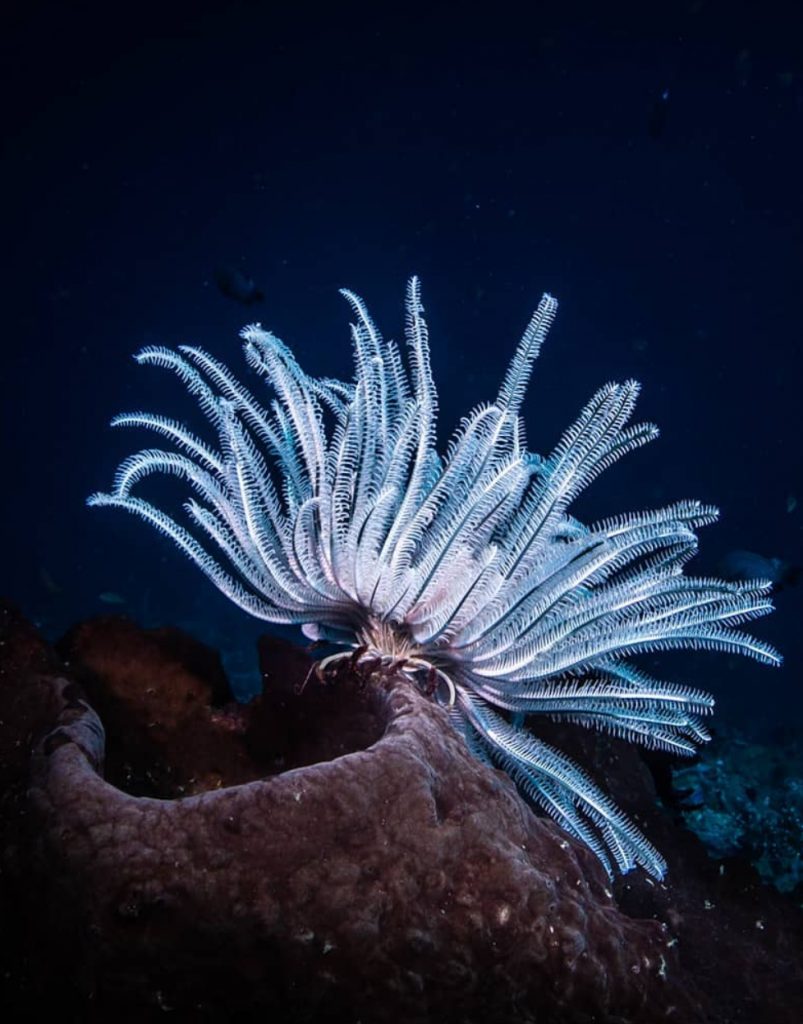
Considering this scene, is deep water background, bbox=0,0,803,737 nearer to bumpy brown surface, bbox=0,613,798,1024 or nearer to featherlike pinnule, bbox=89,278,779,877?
featherlike pinnule, bbox=89,278,779,877

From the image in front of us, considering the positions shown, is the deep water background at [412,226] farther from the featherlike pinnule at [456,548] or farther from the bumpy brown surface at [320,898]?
the bumpy brown surface at [320,898]

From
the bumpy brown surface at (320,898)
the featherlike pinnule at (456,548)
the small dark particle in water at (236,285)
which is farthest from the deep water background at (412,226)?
the bumpy brown surface at (320,898)

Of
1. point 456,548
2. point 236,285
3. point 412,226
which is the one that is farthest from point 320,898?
point 412,226

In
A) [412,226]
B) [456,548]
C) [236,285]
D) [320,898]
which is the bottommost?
[320,898]

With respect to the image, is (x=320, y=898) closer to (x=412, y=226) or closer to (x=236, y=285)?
(x=236, y=285)

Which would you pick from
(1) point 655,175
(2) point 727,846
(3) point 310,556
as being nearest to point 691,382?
(1) point 655,175

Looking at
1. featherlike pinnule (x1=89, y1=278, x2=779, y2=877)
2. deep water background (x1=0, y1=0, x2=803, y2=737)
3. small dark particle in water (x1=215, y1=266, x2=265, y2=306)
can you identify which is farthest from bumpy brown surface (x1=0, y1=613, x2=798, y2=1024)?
deep water background (x1=0, y1=0, x2=803, y2=737)
